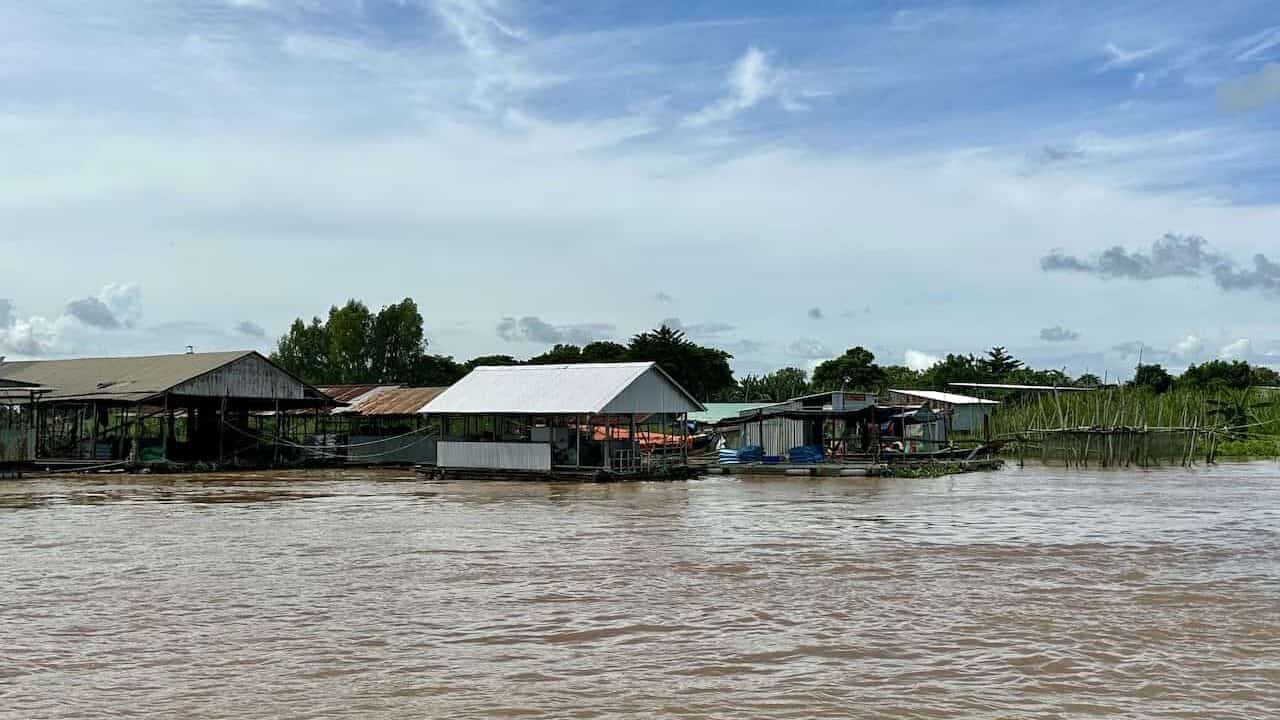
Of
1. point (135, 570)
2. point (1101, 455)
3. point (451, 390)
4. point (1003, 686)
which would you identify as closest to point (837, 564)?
point (1003, 686)

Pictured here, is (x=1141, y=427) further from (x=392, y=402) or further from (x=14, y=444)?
(x=14, y=444)

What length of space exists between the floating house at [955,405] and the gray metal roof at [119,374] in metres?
24.6

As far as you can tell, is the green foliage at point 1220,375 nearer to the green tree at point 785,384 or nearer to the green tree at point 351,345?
the green tree at point 785,384

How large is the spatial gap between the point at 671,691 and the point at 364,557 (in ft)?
25.3

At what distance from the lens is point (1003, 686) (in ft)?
27.2

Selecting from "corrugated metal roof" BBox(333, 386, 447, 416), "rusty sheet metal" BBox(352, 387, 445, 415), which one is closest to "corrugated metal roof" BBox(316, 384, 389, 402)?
"corrugated metal roof" BBox(333, 386, 447, 416)

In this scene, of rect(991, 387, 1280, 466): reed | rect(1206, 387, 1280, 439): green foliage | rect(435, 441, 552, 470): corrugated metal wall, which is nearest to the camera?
rect(435, 441, 552, 470): corrugated metal wall

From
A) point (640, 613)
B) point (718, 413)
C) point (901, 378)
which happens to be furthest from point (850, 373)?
point (640, 613)

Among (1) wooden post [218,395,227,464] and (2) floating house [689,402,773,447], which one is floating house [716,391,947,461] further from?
(1) wooden post [218,395,227,464]

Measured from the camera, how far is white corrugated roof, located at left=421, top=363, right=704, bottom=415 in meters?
29.6

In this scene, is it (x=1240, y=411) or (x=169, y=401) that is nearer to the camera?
(x=169, y=401)

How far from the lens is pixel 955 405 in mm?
50062

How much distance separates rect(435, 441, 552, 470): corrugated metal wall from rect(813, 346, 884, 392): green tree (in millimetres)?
32867

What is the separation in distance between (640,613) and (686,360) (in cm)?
5351
